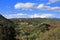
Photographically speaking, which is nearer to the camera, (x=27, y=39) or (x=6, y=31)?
(x=6, y=31)

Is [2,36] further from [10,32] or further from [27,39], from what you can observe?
[27,39]

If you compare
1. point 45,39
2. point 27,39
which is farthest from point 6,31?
point 27,39

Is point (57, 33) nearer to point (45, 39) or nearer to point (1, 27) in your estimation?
point (45, 39)

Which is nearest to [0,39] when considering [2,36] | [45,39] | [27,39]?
[2,36]

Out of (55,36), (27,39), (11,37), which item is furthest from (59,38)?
(27,39)

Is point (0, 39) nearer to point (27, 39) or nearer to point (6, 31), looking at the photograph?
point (6, 31)

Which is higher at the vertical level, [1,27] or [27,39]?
[1,27]

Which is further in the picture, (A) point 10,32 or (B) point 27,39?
(B) point 27,39
